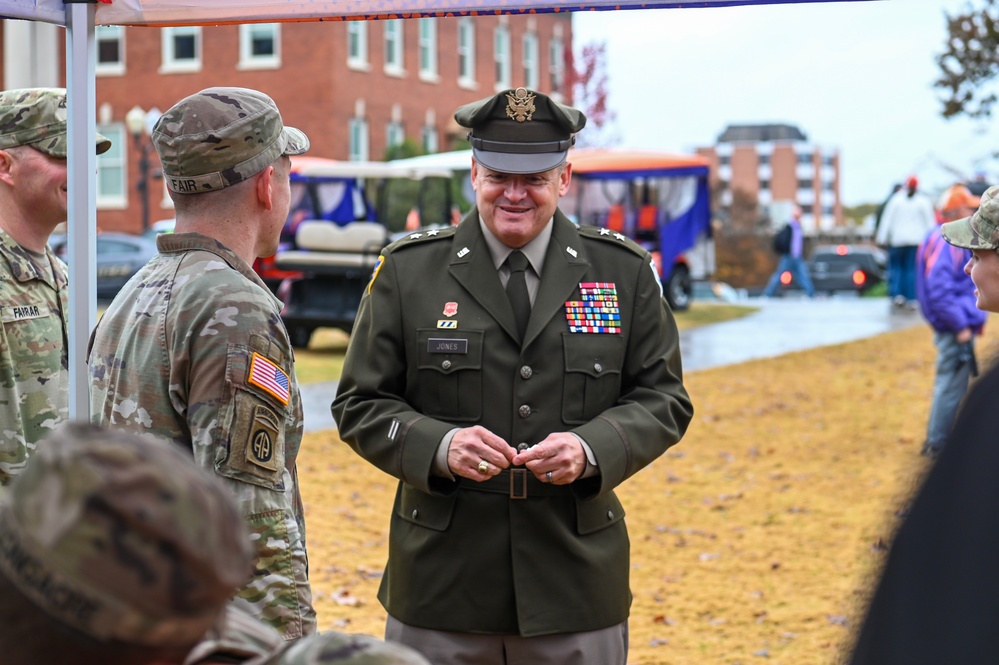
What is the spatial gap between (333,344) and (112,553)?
690 inches

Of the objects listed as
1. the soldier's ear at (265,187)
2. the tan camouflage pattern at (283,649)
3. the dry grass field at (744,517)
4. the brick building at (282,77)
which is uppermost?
the brick building at (282,77)

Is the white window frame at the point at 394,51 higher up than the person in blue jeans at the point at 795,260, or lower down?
higher up

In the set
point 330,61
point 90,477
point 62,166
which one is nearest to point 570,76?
point 330,61

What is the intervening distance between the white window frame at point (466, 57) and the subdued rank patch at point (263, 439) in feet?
132

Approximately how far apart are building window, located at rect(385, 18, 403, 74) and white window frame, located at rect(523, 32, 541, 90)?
630 cm

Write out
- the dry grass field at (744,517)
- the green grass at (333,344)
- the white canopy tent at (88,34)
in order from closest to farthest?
the white canopy tent at (88,34), the dry grass field at (744,517), the green grass at (333,344)

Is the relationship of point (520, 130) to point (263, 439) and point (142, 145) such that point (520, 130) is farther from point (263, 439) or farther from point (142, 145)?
point (142, 145)

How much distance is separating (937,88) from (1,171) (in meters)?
18.7

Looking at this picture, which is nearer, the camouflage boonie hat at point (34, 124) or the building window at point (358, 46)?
the camouflage boonie hat at point (34, 124)

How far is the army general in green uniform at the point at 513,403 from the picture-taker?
328 cm

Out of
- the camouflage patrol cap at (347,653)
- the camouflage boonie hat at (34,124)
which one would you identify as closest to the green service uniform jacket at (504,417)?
the camouflage boonie hat at (34,124)

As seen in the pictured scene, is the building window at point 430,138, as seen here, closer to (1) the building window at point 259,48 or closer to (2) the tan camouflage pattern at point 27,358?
(1) the building window at point 259,48

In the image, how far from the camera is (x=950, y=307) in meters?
8.93

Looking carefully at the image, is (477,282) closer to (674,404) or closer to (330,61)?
(674,404)
